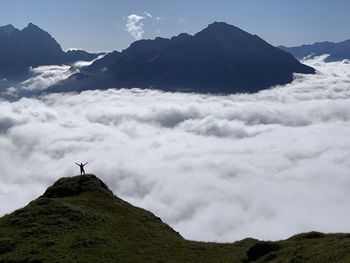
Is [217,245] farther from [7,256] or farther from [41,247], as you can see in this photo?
[7,256]

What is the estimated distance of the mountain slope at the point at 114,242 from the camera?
66.3 m

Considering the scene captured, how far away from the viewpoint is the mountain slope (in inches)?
2611

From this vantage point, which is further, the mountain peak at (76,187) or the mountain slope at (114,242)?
the mountain peak at (76,187)

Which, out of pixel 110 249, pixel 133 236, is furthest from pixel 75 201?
pixel 110 249

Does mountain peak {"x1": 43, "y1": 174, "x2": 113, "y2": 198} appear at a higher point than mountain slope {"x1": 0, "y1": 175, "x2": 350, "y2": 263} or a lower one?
higher

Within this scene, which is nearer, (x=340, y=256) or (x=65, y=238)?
(x=340, y=256)

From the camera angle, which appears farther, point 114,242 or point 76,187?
point 76,187

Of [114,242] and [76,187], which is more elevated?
[76,187]

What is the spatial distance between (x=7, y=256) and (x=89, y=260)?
41.2 ft

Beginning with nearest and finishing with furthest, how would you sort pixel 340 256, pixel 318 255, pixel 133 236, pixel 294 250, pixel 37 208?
pixel 340 256 → pixel 318 255 → pixel 294 250 → pixel 133 236 → pixel 37 208

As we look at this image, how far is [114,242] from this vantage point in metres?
75.5

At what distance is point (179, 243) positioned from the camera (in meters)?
79.6

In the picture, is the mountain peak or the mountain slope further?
the mountain peak

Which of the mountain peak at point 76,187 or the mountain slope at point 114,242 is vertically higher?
the mountain peak at point 76,187
